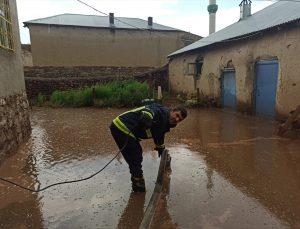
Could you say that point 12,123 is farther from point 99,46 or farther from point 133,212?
point 99,46

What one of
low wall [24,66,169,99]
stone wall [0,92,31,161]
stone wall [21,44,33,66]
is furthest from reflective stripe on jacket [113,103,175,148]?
stone wall [21,44,33,66]

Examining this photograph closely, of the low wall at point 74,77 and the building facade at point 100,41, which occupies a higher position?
the building facade at point 100,41

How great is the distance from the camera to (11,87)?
22.5ft

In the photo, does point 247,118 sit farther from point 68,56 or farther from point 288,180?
point 68,56

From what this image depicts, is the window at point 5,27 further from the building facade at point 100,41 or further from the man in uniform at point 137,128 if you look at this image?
the building facade at point 100,41

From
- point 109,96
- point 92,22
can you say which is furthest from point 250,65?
point 92,22

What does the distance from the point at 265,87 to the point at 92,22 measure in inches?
812

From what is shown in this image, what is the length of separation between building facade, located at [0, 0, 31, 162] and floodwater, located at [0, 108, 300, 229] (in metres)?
0.38

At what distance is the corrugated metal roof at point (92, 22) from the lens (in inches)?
1024

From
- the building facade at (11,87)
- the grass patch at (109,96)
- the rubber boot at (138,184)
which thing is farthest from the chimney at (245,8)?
the rubber boot at (138,184)

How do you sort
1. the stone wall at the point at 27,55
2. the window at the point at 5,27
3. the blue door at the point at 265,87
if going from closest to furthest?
1. the window at the point at 5,27
2. the blue door at the point at 265,87
3. the stone wall at the point at 27,55

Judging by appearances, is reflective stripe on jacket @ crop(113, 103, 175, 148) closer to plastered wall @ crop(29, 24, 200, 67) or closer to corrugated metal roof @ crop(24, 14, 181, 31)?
plastered wall @ crop(29, 24, 200, 67)

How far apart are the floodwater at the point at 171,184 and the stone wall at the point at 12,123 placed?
0.25 m

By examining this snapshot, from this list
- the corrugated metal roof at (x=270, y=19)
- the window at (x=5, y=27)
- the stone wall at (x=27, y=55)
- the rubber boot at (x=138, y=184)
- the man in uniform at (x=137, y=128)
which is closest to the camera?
the man in uniform at (x=137, y=128)
